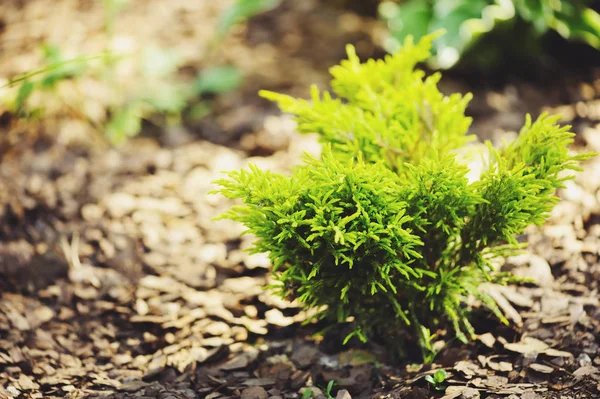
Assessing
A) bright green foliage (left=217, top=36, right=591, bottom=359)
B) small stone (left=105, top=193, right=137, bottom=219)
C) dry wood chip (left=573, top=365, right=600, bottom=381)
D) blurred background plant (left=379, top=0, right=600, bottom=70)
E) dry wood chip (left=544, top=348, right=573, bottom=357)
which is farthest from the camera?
blurred background plant (left=379, top=0, right=600, bottom=70)

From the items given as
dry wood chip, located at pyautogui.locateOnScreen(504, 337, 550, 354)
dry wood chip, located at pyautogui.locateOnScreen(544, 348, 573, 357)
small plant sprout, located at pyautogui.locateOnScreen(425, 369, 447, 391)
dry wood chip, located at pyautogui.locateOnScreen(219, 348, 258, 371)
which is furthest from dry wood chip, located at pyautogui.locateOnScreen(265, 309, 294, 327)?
dry wood chip, located at pyautogui.locateOnScreen(544, 348, 573, 357)

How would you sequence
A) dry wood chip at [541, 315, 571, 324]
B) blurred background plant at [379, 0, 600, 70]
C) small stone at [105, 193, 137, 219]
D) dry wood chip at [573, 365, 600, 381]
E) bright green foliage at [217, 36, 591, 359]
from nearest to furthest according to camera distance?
bright green foliage at [217, 36, 591, 359], dry wood chip at [573, 365, 600, 381], dry wood chip at [541, 315, 571, 324], small stone at [105, 193, 137, 219], blurred background plant at [379, 0, 600, 70]

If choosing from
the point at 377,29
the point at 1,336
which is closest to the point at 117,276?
the point at 1,336

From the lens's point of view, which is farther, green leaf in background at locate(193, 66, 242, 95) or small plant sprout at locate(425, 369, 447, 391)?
green leaf in background at locate(193, 66, 242, 95)

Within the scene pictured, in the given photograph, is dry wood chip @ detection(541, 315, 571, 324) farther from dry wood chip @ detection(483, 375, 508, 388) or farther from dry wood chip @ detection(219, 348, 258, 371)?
dry wood chip @ detection(219, 348, 258, 371)

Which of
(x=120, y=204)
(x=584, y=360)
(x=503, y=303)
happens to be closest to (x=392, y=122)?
(x=503, y=303)

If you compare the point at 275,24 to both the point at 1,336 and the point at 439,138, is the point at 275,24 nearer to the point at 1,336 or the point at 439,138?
the point at 439,138

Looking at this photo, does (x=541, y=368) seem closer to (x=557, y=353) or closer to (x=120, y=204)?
(x=557, y=353)

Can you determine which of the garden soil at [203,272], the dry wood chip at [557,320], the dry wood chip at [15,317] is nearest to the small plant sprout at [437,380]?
the garden soil at [203,272]
